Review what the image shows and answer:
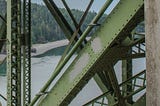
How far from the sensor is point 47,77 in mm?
53156

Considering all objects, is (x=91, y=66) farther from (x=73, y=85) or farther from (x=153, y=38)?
(x=153, y=38)

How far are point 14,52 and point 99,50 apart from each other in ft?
7.54

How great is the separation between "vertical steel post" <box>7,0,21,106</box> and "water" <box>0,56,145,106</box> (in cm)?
557

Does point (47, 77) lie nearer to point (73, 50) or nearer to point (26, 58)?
point (26, 58)

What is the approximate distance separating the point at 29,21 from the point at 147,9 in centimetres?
427

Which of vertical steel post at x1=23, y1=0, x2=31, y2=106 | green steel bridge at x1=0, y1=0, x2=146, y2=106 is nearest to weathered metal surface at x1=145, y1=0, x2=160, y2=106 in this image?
green steel bridge at x1=0, y1=0, x2=146, y2=106

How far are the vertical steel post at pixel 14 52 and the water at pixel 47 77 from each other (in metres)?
5.57

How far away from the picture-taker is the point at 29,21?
7.91 m

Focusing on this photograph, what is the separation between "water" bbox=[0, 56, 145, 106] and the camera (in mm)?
34166

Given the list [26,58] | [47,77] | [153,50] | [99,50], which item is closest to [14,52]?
[26,58]

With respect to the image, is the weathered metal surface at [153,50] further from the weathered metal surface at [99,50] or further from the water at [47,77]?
the water at [47,77]

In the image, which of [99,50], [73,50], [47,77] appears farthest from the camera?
[47,77]

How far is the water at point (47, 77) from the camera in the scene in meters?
34.2

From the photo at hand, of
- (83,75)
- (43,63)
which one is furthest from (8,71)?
(43,63)
